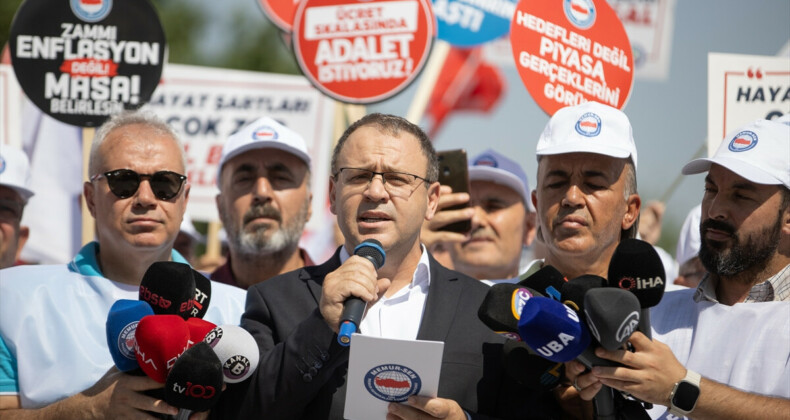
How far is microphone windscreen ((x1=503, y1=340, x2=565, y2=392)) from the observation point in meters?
3.16

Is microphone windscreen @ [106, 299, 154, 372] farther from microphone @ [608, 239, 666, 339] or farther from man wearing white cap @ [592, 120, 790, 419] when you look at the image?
man wearing white cap @ [592, 120, 790, 419]

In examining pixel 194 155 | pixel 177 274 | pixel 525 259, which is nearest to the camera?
pixel 177 274

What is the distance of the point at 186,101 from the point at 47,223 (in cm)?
167

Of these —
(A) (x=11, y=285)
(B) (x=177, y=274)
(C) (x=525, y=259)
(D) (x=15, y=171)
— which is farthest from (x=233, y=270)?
(C) (x=525, y=259)

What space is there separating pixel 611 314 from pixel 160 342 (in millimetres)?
1341

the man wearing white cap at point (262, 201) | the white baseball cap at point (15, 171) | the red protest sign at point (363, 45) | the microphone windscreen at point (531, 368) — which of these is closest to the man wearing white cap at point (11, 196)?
the white baseball cap at point (15, 171)

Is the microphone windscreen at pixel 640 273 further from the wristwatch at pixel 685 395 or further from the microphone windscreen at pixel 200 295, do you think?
the microphone windscreen at pixel 200 295

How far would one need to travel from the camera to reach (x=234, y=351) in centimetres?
309

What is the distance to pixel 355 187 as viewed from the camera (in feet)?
12.0

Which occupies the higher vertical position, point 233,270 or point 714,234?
point 714,234

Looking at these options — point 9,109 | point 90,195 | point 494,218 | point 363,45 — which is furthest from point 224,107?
point 90,195

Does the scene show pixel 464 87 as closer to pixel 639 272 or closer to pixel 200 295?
pixel 200 295

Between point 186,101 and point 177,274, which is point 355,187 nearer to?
point 177,274

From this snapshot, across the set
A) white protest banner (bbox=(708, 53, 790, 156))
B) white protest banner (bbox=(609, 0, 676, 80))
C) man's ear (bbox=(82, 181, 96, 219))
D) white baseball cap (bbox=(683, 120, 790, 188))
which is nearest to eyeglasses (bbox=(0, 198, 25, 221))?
man's ear (bbox=(82, 181, 96, 219))
